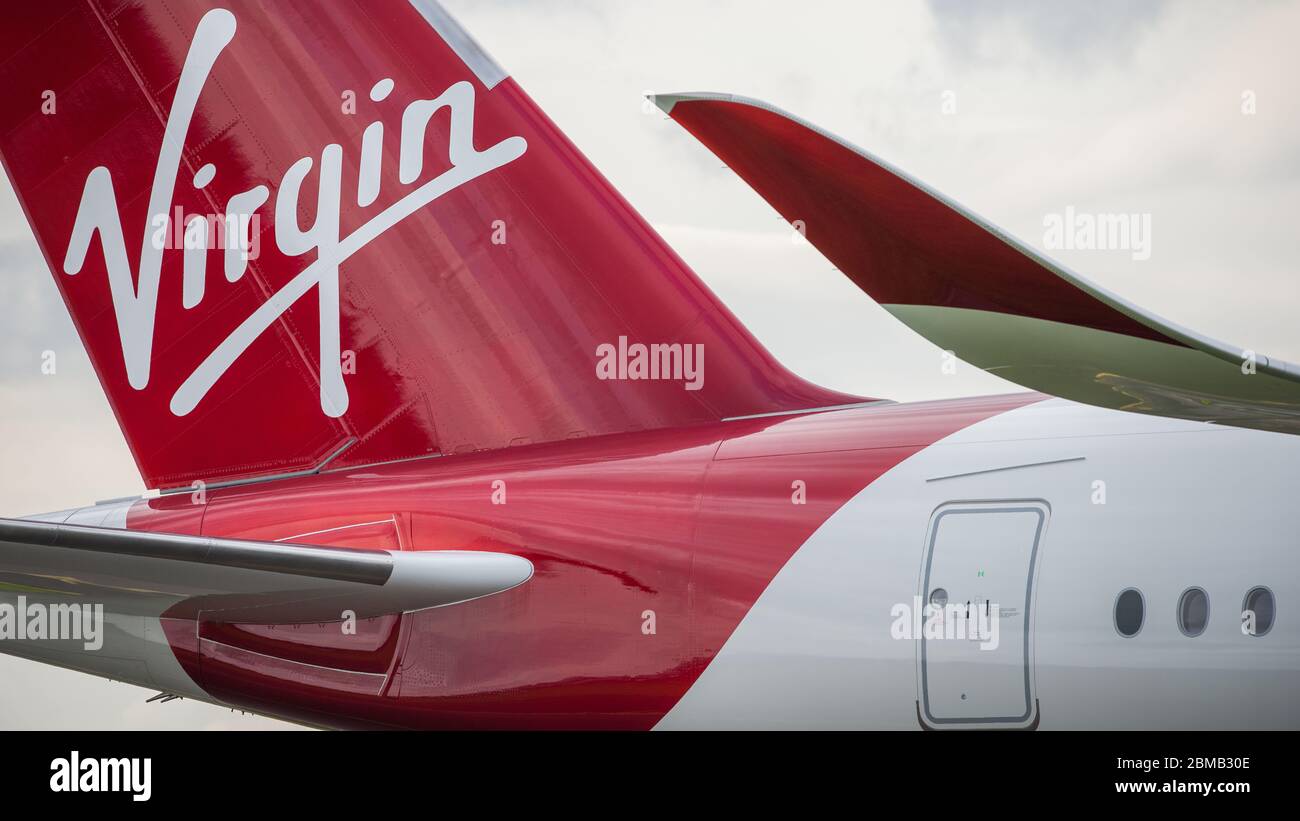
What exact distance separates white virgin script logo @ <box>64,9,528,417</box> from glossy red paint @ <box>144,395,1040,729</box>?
1163 mm

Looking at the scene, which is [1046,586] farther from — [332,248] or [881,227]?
[332,248]

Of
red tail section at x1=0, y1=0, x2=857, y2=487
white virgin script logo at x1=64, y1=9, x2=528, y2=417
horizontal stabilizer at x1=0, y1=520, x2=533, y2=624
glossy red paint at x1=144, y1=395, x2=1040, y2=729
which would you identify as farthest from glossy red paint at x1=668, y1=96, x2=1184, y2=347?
white virgin script logo at x1=64, y1=9, x2=528, y2=417

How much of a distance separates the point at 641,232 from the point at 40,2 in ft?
13.3

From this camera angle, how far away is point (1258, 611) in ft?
14.1

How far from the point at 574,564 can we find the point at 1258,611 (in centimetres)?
284

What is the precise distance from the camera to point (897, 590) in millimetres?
5020

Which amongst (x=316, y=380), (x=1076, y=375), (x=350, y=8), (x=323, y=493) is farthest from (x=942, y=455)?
(x=350, y=8)

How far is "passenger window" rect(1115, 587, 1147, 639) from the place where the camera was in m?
4.50

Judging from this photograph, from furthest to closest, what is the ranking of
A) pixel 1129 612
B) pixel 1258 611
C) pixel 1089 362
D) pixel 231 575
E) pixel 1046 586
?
pixel 231 575
pixel 1046 586
pixel 1129 612
pixel 1258 611
pixel 1089 362

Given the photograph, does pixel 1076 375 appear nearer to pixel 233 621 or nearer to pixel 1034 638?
pixel 1034 638

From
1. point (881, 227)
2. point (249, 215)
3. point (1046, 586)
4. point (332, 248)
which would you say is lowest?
point (1046, 586)

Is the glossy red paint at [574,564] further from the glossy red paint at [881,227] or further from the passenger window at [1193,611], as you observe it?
the glossy red paint at [881,227]

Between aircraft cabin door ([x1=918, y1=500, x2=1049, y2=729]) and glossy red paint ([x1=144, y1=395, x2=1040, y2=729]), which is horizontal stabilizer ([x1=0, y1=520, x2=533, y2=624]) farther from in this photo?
aircraft cabin door ([x1=918, y1=500, x2=1049, y2=729])

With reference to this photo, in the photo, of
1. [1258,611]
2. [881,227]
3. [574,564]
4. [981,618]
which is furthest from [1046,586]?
[881,227]
